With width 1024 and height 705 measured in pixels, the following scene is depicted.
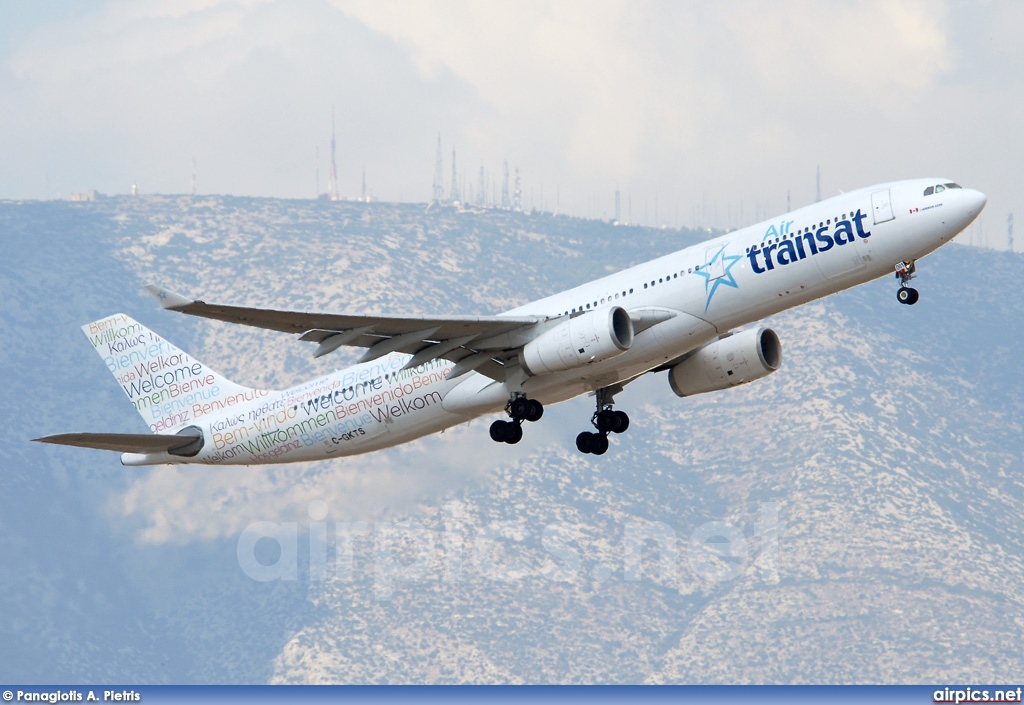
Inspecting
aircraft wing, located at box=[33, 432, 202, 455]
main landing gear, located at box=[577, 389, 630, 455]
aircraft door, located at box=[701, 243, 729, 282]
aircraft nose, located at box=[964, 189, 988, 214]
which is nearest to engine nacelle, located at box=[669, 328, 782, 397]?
main landing gear, located at box=[577, 389, 630, 455]

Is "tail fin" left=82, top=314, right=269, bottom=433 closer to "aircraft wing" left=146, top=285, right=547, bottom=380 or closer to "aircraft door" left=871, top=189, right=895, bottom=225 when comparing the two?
"aircraft wing" left=146, top=285, right=547, bottom=380

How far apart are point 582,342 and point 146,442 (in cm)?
1612

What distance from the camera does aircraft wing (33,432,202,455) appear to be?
1876 inches

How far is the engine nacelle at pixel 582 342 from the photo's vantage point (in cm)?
4497

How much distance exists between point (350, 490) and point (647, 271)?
121 metres

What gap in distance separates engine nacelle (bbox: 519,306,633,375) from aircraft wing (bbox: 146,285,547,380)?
124 cm

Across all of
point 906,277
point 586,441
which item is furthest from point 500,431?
point 906,277

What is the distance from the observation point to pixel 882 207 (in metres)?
44.5

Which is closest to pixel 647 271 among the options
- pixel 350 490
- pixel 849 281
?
pixel 849 281

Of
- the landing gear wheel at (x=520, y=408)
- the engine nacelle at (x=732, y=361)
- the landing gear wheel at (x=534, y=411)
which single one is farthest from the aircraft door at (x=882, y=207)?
the landing gear wheel at (x=520, y=408)

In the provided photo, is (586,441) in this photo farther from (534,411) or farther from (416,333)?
(416,333)

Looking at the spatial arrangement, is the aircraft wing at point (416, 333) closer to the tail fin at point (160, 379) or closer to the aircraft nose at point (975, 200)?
the tail fin at point (160, 379)

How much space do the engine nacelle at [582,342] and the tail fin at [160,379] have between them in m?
12.8

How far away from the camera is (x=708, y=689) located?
655ft
